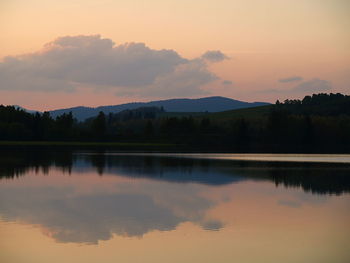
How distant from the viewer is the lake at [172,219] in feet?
64.6

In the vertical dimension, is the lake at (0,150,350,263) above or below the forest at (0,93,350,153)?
below

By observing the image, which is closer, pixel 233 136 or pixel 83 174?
pixel 83 174

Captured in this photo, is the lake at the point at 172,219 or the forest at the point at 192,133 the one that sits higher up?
the forest at the point at 192,133

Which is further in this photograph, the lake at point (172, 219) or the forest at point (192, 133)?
the forest at point (192, 133)

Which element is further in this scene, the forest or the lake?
the forest

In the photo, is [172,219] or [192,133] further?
[192,133]

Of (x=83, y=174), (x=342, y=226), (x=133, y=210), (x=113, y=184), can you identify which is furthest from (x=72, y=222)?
(x=83, y=174)

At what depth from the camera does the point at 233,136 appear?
164 metres

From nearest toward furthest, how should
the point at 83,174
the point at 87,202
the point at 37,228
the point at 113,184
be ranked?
1. the point at 37,228
2. the point at 87,202
3. the point at 113,184
4. the point at 83,174

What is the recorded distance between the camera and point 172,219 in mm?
26484

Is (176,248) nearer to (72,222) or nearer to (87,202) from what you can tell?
(72,222)

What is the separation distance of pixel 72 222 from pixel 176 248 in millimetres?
7031

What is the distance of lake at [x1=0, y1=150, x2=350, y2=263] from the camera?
19688mm

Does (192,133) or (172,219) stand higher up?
(192,133)
